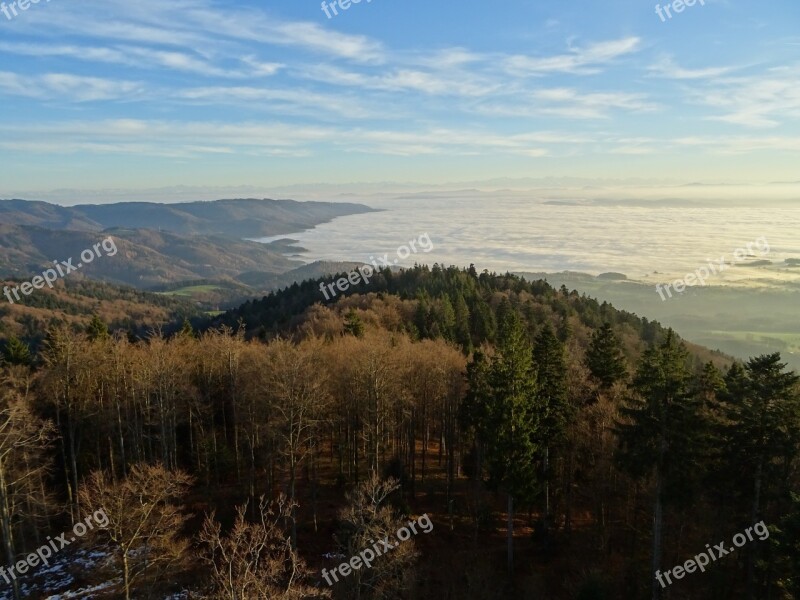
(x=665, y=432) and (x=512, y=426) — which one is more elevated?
(x=665, y=432)

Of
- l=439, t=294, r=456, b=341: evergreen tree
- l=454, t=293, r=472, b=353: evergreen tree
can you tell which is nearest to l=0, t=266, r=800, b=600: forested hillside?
l=439, t=294, r=456, b=341: evergreen tree

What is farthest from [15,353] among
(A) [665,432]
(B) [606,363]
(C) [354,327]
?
(A) [665,432]

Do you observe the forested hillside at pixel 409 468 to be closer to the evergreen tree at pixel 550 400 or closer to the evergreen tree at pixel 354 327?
the evergreen tree at pixel 550 400

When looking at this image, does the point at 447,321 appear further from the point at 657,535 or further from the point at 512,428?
the point at 657,535

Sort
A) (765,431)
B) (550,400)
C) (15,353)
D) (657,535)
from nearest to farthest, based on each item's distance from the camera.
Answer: (765,431) → (657,535) → (550,400) → (15,353)

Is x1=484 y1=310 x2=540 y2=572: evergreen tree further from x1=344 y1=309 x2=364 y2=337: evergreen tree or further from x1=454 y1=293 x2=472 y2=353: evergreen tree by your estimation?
x1=454 y1=293 x2=472 y2=353: evergreen tree

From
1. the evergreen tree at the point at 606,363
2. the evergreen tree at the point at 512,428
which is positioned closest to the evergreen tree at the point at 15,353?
the evergreen tree at the point at 512,428
